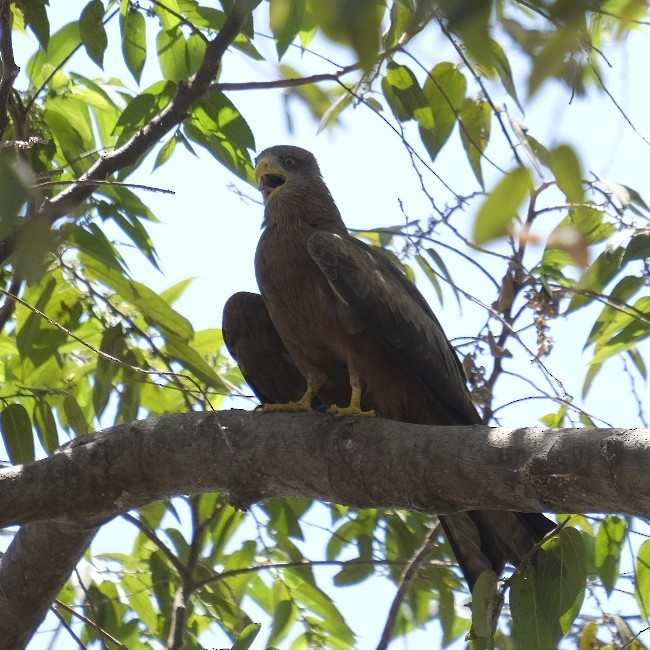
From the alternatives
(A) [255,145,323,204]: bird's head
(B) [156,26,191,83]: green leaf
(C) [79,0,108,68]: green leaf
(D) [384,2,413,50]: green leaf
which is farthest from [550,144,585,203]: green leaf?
(A) [255,145,323,204]: bird's head

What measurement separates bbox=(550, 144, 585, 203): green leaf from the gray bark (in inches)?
50.5

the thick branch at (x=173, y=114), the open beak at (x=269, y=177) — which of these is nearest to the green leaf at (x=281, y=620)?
the thick branch at (x=173, y=114)

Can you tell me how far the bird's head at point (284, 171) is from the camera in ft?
14.7

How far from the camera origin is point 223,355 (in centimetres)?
507

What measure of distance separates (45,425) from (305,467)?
987 millimetres

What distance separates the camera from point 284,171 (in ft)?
15.1

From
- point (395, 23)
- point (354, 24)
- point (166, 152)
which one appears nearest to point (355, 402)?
point (166, 152)

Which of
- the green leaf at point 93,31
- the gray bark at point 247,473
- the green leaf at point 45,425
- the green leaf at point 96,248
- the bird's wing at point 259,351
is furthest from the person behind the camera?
the bird's wing at point 259,351

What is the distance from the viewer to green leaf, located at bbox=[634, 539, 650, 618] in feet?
9.23

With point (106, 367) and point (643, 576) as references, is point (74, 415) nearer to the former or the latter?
point (106, 367)

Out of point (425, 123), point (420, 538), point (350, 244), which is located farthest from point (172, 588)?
point (425, 123)

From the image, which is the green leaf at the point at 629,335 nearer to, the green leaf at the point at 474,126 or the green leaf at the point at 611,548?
the green leaf at the point at 611,548

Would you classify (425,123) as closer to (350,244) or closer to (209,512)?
(350,244)

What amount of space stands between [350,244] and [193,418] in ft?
3.77
